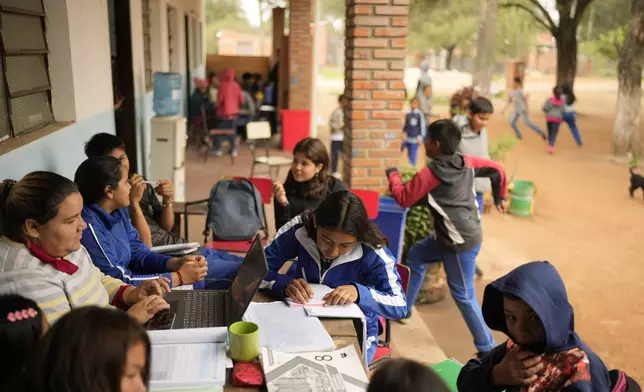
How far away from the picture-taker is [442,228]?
3.74m

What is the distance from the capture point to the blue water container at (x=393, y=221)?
4.20m

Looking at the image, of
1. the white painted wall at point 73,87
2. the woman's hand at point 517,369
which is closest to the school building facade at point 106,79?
the white painted wall at point 73,87

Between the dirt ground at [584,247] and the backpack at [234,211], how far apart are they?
159 centimetres

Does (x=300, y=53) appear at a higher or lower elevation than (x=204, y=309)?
higher

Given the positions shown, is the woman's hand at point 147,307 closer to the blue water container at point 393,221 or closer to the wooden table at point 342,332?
the wooden table at point 342,332

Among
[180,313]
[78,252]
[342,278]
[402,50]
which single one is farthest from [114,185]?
[402,50]

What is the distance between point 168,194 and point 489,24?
43.6 feet

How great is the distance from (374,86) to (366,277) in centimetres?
282

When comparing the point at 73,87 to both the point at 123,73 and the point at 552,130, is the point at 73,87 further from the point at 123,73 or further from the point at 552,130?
the point at 552,130

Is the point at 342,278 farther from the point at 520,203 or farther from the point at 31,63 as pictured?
the point at 520,203

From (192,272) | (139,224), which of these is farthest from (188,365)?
(139,224)

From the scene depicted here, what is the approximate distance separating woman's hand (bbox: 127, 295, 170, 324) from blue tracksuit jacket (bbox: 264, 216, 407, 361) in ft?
1.61

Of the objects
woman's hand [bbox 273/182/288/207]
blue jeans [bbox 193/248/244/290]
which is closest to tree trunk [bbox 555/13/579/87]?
woman's hand [bbox 273/182/288/207]

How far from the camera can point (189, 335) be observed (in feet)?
6.24
